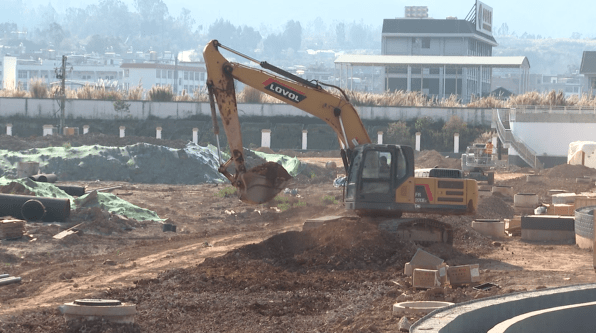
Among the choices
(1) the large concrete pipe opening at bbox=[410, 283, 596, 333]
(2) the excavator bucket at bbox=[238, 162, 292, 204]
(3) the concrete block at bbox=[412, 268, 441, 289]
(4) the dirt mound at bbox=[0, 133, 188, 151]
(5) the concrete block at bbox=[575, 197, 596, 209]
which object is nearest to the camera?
(1) the large concrete pipe opening at bbox=[410, 283, 596, 333]

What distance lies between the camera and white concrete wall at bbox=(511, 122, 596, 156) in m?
54.0

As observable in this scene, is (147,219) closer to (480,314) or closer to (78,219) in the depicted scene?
(78,219)

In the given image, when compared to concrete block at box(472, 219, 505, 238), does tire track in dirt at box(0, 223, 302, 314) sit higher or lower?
lower

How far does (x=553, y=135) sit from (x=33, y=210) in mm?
39455

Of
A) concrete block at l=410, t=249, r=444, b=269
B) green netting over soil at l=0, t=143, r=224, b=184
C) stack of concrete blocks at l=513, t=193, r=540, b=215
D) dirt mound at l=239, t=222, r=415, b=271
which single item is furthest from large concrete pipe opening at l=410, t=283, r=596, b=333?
green netting over soil at l=0, t=143, r=224, b=184

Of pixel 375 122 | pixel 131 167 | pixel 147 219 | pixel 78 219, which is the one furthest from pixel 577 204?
pixel 375 122

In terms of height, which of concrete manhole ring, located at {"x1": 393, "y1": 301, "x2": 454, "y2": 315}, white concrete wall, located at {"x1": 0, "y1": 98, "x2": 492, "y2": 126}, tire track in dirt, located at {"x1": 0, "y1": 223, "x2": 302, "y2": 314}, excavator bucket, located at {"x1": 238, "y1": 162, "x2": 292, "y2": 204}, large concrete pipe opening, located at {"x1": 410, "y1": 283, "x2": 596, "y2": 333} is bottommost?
tire track in dirt, located at {"x1": 0, "y1": 223, "x2": 302, "y2": 314}

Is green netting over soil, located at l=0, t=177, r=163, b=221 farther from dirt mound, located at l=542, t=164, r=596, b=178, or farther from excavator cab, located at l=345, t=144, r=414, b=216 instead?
dirt mound, located at l=542, t=164, r=596, b=178

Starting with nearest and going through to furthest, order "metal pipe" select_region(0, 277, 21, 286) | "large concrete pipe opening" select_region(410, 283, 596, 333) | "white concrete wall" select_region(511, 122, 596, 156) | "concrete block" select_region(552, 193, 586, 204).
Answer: "large concrete pipe opening" select_region(410, 283, 596, 333) → "metal pipe" select_region(0, 277, 21, 286) → "concrete block" select_region(552, 193, 586, 204) → "white concrete wall" select_region(511, 122, 596, 156)

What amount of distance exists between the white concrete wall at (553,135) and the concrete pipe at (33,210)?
38987mm

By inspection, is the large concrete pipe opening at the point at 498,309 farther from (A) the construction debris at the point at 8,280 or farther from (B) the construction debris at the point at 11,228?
(B) the construction debris at the point at 11,228

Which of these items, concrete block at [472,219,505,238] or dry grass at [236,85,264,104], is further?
dry grass at [236,85,264,104]

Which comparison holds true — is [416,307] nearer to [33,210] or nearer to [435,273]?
[435,273]

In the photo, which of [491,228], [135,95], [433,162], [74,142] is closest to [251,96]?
[135,95]
